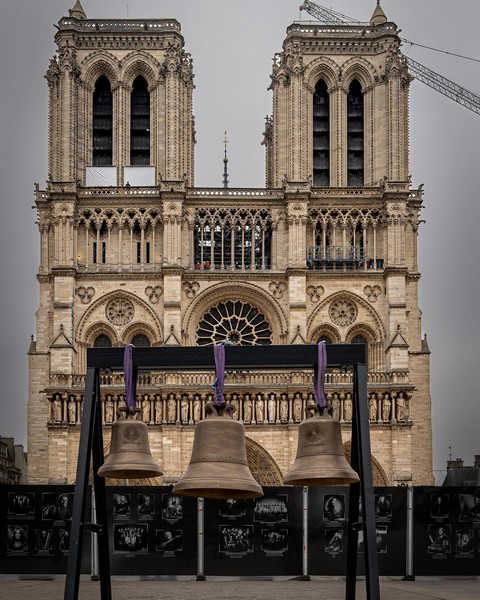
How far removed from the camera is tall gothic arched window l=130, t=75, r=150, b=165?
5241 cm

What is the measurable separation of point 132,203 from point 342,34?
1148cm

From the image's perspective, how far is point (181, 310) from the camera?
49844 millimetres

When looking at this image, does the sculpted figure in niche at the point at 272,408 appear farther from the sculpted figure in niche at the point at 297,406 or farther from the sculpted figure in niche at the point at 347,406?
the sculpted figure in niche at the point at 347,406

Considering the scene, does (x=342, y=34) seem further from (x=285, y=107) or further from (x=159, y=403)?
(x=159, y=403)

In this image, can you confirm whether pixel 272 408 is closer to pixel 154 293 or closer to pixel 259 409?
pixel 259 409

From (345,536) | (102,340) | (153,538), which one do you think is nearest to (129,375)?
(153,538)

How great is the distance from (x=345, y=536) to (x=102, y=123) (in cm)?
3502

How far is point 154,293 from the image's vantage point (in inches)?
1970

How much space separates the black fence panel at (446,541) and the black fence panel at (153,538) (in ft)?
12.0

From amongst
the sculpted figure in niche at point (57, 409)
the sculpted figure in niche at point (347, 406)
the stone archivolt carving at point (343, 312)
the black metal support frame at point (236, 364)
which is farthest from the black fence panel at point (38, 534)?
the stone archivolt carving at point (343, 312)

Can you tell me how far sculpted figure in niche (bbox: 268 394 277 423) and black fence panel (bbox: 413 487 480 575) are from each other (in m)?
27.6

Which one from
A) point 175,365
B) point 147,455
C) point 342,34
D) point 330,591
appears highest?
point 342,34

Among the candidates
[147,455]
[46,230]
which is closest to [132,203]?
[46,230]

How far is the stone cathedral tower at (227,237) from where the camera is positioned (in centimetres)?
4831
